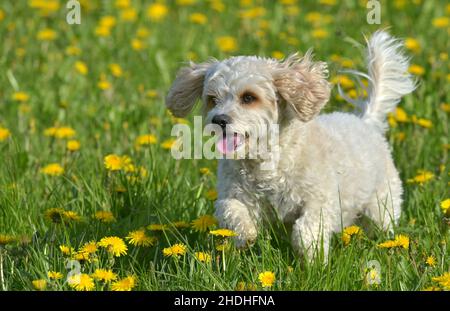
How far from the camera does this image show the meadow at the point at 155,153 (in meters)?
4.07

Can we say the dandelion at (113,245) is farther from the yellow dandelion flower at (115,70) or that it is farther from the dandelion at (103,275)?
the yellow dandelion flower at (115,70)

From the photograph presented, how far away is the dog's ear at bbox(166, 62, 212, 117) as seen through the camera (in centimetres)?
501

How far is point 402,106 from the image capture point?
6801mm

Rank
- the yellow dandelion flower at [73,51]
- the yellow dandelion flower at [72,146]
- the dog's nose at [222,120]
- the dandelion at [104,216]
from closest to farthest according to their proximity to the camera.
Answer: the dog's nose at [222,120] < the dandelion at [104,216] < the yellow dandelion flower at [72,146] < the yellow dandelion flower at [73,51]

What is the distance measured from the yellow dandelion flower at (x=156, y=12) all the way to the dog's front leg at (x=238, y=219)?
5089 mm

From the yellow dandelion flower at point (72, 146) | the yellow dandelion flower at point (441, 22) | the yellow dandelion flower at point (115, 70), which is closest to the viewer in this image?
the yellow dandelion flower at point (72, 146)

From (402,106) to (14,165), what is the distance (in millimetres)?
2844

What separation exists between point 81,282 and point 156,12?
238 inches

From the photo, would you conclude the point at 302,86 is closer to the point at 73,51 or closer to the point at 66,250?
the point at 66,250

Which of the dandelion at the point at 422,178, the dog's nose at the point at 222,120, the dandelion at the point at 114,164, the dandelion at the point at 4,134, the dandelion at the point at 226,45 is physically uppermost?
the dandelion at the point at 226,45

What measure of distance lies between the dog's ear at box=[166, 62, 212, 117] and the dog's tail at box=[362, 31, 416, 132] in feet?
3.87

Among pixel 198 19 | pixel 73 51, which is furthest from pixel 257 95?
pixel 198 19

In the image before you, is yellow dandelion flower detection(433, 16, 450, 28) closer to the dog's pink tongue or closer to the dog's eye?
the dog's eye

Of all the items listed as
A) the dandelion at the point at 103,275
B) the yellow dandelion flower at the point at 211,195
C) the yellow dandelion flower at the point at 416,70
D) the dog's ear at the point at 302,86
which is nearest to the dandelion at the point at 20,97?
the yellow dandelion flower at the point at 211,195
